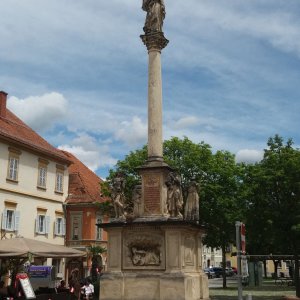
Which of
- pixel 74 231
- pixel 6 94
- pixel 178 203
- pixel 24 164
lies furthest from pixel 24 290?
pixel 74 231

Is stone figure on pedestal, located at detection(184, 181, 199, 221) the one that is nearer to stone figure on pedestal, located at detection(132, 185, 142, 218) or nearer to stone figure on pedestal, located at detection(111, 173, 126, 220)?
stone figure on pedestal, located at detection(132, 185, 142, 218)

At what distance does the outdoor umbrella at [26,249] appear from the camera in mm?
14438

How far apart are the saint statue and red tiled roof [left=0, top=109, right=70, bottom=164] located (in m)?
16.0

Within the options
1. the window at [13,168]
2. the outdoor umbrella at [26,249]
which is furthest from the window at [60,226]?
the outdoor umbrella at [26,249]

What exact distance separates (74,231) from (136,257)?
26609 mm

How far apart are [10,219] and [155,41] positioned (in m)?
19.1

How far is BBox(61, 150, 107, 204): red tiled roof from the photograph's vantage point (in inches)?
1649

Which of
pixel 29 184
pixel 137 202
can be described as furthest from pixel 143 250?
pixel 29 184

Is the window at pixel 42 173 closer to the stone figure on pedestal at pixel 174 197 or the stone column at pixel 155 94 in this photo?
the stone column at pixel 155 94

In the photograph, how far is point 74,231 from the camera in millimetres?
41938

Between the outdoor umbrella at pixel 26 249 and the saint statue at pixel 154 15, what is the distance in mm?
8899

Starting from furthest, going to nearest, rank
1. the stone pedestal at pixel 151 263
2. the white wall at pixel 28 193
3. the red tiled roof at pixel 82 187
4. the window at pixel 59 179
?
the red tiled roof at pixel 82 187
the window at pixel 59 179
the white wall at pixel 28 193
the stone pedestal at pixel 151 263

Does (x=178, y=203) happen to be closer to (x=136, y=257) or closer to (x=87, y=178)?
(x=136, y=257)

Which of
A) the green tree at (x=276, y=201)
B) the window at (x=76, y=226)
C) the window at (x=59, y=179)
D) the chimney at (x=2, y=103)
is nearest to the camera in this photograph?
the green tree at (x=276, y=201)
